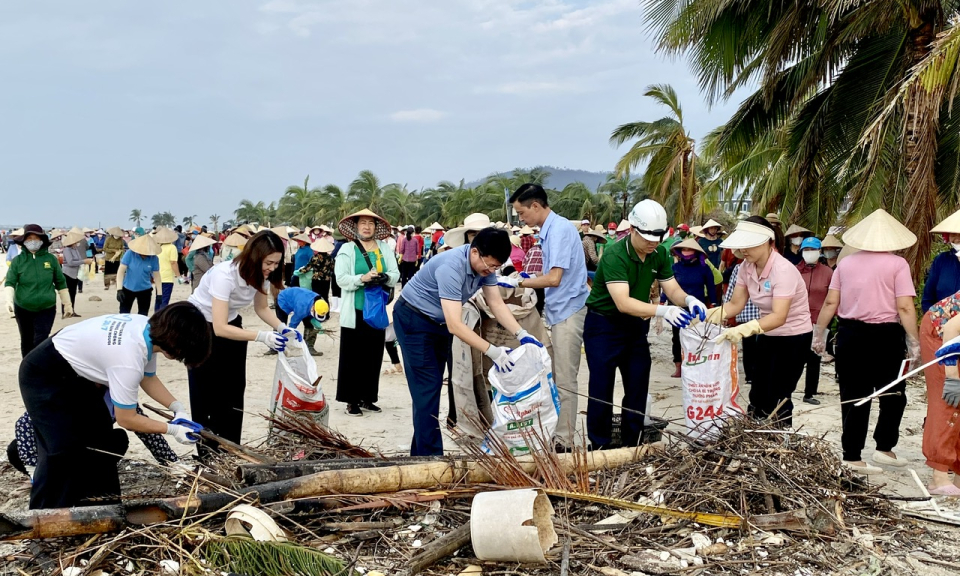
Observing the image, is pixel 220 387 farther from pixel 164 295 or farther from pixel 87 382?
pixel 164 295

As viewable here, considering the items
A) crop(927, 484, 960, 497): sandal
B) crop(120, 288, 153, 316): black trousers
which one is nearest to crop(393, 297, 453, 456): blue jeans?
crop(927, 484, 960, 497): sandal

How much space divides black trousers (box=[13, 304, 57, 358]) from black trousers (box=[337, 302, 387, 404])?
142 inches

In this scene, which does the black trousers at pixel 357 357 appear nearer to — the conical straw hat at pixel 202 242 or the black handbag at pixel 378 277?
the black handbag at pixel 378 277

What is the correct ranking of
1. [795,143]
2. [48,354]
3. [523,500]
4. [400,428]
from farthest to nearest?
[795,143] < [400,428] < [48,354] < [523,500]

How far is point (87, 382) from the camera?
3.53 meters

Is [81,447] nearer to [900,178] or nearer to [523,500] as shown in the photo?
[523,500]

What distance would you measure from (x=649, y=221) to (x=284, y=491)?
261 cm

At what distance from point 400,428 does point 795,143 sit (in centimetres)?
821

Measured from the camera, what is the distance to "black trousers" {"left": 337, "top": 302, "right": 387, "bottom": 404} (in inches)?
249

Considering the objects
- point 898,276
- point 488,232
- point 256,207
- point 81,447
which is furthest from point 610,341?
point 256,207

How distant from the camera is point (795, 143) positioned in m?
11.1

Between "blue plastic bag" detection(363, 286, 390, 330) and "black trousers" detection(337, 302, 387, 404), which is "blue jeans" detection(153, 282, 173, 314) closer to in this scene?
"black trousers" detection(337, 302, 387, 404)

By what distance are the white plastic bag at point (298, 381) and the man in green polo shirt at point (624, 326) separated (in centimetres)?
186

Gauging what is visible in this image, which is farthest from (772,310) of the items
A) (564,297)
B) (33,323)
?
(33,323)
